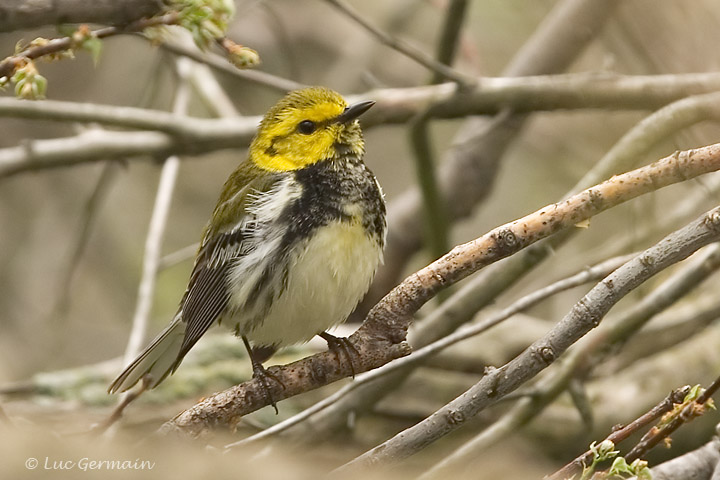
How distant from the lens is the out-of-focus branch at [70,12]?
7.02 ft

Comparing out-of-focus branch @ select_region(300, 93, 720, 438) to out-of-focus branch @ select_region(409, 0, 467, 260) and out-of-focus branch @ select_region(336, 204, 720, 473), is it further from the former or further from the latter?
out-of-focus branch @ select_region(336, 204, 720, 473)

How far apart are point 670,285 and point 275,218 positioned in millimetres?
1566

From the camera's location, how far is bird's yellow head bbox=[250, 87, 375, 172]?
371 centimetres

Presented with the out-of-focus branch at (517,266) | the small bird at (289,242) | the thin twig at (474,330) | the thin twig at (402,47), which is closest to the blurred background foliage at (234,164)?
the thin twig at (402,47)

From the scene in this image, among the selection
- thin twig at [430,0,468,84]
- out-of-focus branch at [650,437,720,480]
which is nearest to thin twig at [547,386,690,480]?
out-of-focus branch at [650,437,720,480]

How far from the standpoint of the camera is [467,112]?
4891mm

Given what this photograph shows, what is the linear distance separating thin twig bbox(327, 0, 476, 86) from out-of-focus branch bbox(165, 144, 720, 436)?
71.2 inches

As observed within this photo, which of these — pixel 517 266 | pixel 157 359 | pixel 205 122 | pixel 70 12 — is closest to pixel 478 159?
pixel 205 122

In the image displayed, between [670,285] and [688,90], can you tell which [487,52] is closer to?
[688,90]

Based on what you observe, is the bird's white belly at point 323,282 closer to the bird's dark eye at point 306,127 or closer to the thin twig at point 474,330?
the thin twig at point 474,330

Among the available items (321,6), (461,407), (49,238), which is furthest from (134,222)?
(461,407)

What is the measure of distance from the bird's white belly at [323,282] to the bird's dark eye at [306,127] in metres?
0.51

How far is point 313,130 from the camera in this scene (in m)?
3.74

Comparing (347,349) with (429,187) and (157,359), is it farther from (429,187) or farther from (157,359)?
(429,187)
